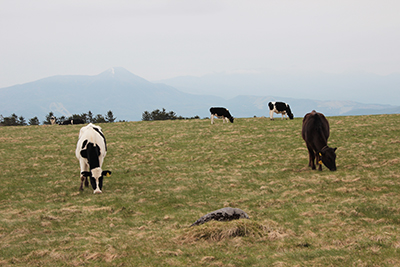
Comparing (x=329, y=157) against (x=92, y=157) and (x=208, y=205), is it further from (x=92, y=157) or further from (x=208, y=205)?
(x=92, y=157)

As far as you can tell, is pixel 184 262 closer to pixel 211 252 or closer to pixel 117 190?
pixel 211 252

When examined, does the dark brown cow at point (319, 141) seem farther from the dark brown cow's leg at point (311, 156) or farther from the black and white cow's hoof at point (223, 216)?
the black and white cow's hoof at point (223, 216)

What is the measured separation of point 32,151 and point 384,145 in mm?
23930

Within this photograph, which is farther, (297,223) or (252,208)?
(252,208)

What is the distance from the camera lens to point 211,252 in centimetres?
725

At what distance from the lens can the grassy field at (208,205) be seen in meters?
7.25

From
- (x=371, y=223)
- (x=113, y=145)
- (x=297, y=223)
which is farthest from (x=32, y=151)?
(x=371, y=223)

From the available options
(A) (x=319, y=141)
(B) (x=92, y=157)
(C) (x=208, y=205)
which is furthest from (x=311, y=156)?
(B) (x=92, y=157)

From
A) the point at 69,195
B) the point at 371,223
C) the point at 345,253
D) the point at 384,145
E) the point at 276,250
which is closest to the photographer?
the point at 345,253

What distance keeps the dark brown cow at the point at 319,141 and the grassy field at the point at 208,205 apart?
61 cm

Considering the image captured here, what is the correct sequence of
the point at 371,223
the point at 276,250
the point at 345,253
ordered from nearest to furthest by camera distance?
the point at 345,253 → the point at 276,250 → the point at 371,223

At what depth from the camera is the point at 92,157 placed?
589 inches

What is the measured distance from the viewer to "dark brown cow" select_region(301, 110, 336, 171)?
16062 mm

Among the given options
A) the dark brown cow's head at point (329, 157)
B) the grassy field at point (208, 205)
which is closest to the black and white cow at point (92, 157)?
the grassy field at point (208, 205)
